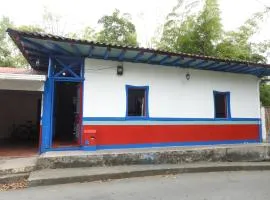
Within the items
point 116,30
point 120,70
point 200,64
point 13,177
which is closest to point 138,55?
point 120,70

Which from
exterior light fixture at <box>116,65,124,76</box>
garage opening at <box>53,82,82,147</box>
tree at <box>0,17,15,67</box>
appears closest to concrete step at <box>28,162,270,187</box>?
exterior light fixture at <box>116,65,124,76</box>

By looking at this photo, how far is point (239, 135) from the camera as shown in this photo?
12.4 metres

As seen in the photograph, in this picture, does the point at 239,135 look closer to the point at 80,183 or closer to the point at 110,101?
the point at 110,101

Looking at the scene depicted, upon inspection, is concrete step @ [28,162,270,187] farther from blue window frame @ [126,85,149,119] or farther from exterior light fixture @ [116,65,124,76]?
exterior light fixture @ [116,65,124,76]

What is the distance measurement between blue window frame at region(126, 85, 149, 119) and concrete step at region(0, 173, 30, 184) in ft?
13.4

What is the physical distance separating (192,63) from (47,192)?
23.1 feet

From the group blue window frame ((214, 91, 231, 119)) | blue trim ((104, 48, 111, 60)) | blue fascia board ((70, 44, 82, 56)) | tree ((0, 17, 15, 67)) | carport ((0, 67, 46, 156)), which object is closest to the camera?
blue fascia board ((70, 44, 82, 56))

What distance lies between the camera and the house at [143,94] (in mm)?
9406

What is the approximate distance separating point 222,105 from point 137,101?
13.0ft

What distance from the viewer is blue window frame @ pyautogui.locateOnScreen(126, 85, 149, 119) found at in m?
10.5

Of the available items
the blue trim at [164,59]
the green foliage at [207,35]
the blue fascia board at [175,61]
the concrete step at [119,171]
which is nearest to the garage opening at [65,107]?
the blue trim at [164,59]

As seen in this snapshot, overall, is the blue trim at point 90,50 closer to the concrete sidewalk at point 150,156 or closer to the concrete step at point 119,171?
the concrete sidewalk at point 150,156

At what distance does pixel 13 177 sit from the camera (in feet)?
24.5

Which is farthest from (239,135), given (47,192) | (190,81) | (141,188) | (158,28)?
(158,28)
